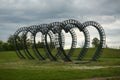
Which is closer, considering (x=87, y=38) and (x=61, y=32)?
(x=61, y=32)

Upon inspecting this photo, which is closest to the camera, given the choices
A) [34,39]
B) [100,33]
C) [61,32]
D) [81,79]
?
[81,79]

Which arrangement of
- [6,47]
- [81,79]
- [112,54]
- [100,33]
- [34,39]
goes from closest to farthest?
1. [81,79]
2. [100,33]
3. [34,39]
4. [112,54]
5. [6,47]

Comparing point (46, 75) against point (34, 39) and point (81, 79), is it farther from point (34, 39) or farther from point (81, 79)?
point (34, 39)

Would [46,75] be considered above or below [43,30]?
below

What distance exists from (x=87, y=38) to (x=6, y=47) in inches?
2314

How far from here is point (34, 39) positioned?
50062 mm

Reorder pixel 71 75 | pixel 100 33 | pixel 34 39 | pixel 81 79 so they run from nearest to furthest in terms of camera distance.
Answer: pixel 81 79 → pixel 71 75 → pixel 100 33 → pixel 34 39

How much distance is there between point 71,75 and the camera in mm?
23547

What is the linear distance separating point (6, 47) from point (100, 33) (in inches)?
2361

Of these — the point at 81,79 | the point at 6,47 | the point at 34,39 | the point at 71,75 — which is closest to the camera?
the point at 81,79

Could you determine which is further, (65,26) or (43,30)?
(43,30)

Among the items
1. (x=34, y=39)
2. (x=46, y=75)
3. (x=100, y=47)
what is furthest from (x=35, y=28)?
(x=46, y=75)

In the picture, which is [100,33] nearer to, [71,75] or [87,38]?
[87,38]

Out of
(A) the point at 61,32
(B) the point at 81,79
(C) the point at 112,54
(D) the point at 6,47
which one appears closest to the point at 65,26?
(A) the point at 61,32
